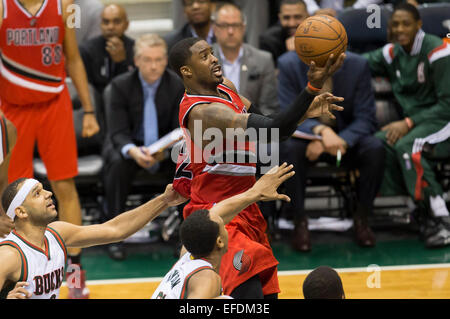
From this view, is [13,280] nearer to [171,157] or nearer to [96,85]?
[171,157]

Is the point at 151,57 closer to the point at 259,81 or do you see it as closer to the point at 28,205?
the point at 259,81

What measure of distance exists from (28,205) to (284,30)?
406 cm

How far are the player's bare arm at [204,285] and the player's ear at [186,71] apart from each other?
3.50 ft

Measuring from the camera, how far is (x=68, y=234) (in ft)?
12.4

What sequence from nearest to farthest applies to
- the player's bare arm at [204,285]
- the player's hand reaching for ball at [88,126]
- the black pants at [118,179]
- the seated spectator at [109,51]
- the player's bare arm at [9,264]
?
the player's bare arm at [204,285], the player's bare arm at [9,264], the player's hand reaching for ball at [88,126], the black pants at [118,179], the seated spectator at [109,51]

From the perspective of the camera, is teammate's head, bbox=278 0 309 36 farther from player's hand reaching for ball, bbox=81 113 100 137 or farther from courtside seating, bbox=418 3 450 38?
player's hand reaching for ball, bbox=81 113 100 137

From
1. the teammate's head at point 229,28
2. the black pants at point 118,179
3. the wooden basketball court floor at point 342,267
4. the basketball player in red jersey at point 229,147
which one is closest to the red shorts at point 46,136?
the black pants at point 118,179

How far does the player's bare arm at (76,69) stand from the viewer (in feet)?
17.8

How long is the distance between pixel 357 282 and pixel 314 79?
95.0 inches

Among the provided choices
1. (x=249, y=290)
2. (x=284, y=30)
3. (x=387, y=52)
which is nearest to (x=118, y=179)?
(x=284, y=30)

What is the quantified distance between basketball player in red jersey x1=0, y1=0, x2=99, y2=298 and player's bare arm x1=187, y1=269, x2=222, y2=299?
235 centimetres

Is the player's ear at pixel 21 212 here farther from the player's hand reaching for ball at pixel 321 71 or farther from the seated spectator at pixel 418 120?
the seated spectator at pixel 418 120

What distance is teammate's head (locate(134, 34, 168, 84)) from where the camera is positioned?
6.27 metres

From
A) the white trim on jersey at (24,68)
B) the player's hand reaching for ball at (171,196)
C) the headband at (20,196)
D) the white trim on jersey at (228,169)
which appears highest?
the white trim on jersey at (24,68)
